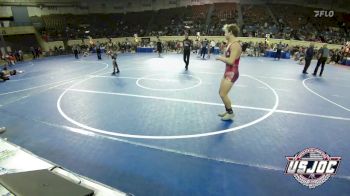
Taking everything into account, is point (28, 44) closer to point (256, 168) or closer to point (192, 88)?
point (192, 88)

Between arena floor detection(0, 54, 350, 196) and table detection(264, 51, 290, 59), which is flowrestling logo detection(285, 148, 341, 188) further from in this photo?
table detection(264, 51, 290, 59)

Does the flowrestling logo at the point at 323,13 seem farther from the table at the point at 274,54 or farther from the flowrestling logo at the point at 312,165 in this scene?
the flowrestling logo at the point at 312,165

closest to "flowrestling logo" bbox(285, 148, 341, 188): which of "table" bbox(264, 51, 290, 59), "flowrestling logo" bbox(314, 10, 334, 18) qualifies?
"table" bbox(264, 51, 290, 59)

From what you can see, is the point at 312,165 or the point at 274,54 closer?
the point at 312,165

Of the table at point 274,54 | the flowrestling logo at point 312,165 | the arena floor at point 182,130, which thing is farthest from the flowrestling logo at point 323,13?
the flowrestling logo at point 312,165

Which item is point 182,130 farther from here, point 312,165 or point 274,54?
point 274,54

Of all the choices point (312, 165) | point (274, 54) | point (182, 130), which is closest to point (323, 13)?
point (274, 54)

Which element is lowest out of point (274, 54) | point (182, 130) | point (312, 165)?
point (182, 130)

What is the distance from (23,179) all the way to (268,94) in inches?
365

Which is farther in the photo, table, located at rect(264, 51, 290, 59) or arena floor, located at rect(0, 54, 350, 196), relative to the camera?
table, located at rect(264, 51, 290, 59)

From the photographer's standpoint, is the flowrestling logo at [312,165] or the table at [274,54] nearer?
the flowrestling logo at [312,165]

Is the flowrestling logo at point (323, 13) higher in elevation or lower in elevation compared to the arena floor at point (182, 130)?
higher

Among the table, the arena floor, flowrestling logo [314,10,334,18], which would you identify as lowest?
the arena floor

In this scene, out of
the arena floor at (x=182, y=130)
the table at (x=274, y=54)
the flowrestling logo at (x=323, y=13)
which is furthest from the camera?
the flowrestling logo at (x=323, y=13)
